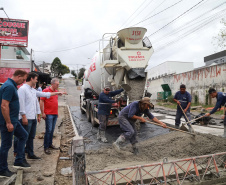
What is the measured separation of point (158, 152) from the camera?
4.55 meters

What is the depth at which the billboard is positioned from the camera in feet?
52.5

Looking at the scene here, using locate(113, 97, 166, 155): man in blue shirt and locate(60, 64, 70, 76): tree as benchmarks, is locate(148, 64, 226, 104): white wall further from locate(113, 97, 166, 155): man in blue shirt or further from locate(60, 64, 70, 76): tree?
locate(60, 64, 70, 76): tree

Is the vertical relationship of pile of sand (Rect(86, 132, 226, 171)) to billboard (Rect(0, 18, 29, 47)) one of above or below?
below

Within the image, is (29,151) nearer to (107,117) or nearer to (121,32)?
(107,117)

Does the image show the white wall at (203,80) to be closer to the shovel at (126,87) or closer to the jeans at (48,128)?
the shovel at (126,87)

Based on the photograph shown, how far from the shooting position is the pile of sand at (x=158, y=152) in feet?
13.2

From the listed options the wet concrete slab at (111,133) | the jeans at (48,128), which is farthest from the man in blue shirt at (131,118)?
the jeans at (48,128)

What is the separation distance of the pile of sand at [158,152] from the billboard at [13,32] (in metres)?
15.3

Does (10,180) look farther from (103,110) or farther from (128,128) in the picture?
(103,110)

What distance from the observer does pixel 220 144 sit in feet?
15.5

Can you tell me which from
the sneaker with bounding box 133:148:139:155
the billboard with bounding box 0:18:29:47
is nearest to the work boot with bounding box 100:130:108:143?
the sneaker with bounding box 133:148:139:155

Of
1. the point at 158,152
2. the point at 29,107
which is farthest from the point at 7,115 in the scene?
the point at 158,152

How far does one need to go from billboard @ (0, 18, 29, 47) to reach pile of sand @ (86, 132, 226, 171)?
1531 cm

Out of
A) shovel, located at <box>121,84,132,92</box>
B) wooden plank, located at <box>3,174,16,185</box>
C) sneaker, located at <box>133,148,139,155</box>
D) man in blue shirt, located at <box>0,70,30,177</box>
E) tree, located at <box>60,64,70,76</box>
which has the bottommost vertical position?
sneaker, located at <box>133,148,139,155</box>
